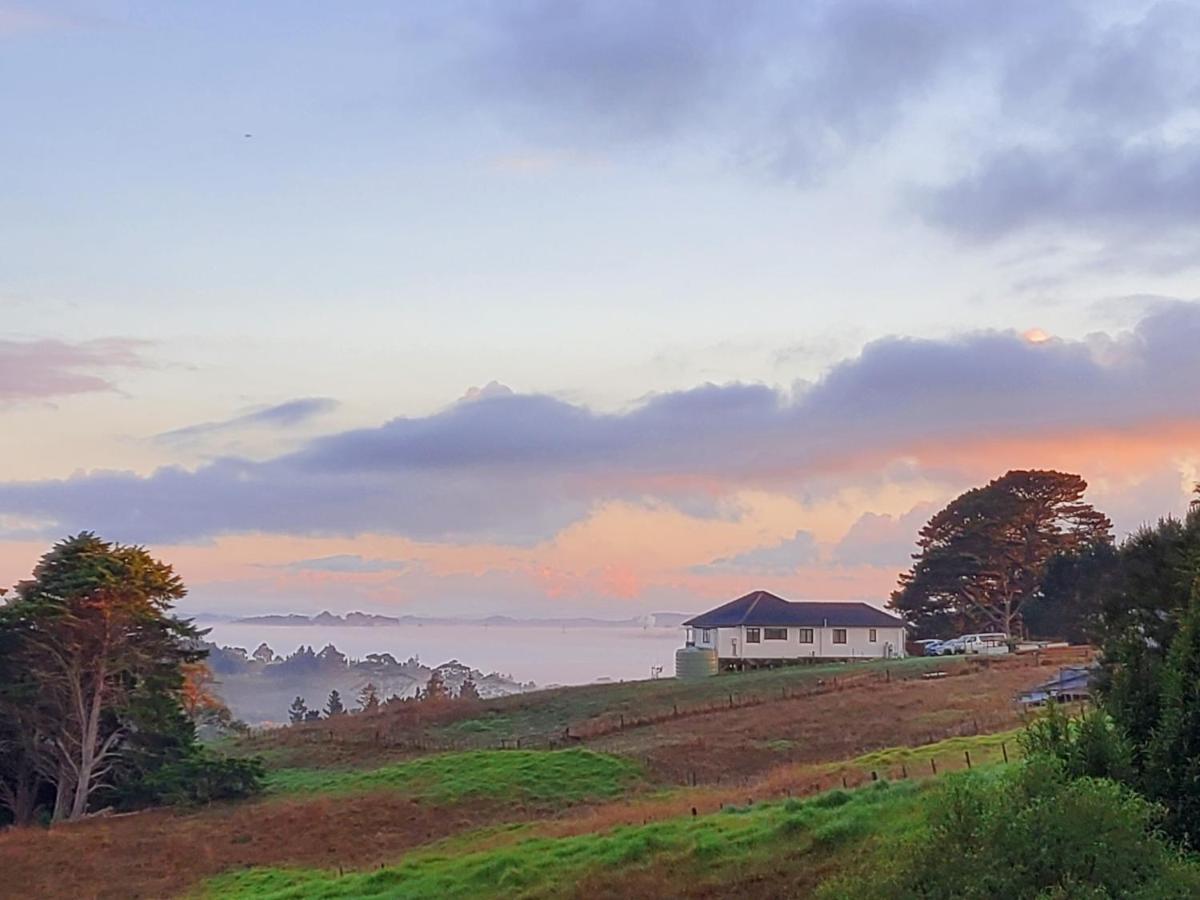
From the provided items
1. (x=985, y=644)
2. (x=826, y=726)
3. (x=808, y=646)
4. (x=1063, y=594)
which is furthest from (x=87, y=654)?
(x=1063, y=594)

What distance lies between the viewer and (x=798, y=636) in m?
77.9

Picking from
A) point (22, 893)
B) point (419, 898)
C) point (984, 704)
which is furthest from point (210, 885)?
point (984, 704)

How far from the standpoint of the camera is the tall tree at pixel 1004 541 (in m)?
83.4


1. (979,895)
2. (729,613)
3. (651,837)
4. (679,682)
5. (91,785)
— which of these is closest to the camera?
(979,895)

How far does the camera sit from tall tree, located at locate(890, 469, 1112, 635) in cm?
8344

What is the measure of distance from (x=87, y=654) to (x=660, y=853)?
31.1 m

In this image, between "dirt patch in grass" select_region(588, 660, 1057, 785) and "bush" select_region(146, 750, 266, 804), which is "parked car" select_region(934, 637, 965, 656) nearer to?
"dirt patch in grass" select_region(588, 660, 1057, 785)

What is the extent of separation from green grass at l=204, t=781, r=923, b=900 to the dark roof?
173 ft

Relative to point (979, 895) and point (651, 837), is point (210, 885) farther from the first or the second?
point (979, 895)

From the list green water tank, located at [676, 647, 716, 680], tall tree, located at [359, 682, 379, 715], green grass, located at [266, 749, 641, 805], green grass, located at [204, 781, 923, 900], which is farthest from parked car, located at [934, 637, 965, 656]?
green grass, located at [204, 781, 923, 900]

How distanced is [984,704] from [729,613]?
34.5 m

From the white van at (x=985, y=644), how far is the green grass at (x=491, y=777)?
112 feet

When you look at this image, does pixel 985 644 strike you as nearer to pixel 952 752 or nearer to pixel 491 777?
pixel 491 777

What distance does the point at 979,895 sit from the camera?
30.5ft
